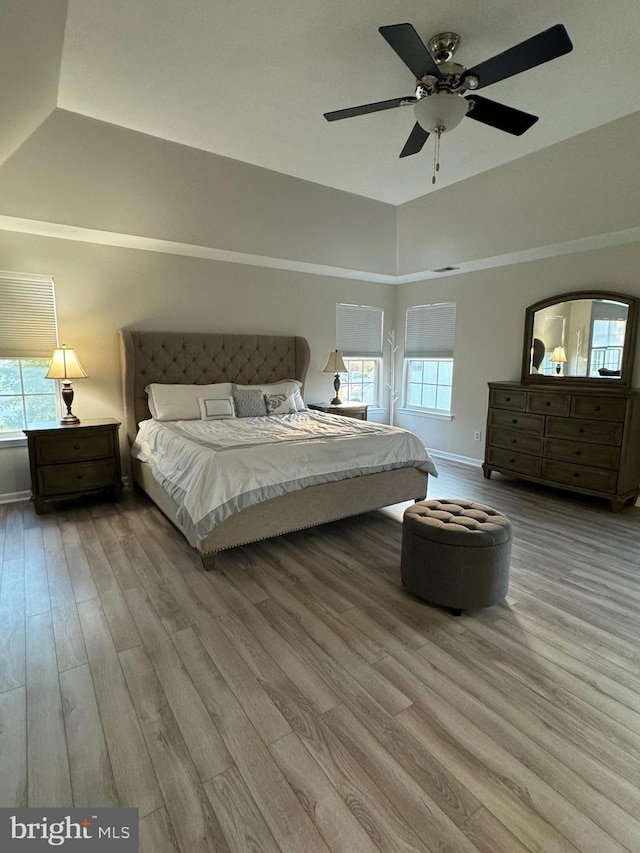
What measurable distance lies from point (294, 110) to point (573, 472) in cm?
396

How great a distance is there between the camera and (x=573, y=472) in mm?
4113

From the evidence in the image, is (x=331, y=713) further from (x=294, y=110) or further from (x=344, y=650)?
(x=294, y=110)

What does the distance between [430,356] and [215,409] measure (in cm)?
328

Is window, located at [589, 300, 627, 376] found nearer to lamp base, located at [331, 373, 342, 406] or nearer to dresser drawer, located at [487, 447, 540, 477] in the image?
dresser drawer, located at [487, 447, 540, 477]

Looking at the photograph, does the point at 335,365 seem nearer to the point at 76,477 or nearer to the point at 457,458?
the point at 457,458

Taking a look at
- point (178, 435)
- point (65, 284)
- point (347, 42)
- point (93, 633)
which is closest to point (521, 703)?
point (93, 633)

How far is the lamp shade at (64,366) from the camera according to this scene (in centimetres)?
379

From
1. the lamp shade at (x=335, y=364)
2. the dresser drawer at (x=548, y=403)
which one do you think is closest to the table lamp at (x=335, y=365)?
the lamp shade at (x=335, y=364)

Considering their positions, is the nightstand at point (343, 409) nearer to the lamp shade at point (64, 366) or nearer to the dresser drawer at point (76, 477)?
the dresser drawer at point (76, 477)

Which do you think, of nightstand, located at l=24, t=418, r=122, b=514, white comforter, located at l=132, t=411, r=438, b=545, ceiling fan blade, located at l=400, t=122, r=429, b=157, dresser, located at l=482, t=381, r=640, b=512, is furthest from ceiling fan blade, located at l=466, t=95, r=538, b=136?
nightstand, located at l=24, t=418, r=122, b=514

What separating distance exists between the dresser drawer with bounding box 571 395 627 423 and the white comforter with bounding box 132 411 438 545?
5.12 ft

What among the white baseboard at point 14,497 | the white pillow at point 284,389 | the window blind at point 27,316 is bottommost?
the white baseboard at point 14,497

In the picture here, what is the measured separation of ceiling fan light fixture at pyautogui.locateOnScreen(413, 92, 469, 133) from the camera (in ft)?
7.40

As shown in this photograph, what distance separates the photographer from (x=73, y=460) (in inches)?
152
